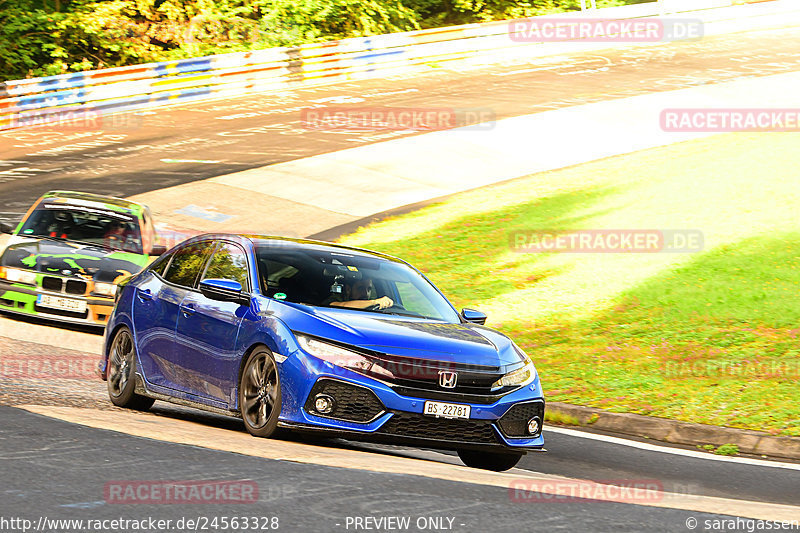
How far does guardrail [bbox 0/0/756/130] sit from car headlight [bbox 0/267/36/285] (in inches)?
758

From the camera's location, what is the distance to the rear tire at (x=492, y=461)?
8.21 meters

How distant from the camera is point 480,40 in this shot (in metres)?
40.8

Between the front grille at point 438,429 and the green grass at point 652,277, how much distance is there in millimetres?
3437

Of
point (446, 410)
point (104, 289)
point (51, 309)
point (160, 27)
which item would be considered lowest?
point (51, 309)

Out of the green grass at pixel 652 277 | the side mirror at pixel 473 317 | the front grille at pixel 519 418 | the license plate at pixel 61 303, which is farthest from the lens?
the license plate at pixel 61 303

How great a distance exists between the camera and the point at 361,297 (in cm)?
862

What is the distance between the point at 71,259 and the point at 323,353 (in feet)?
23.6

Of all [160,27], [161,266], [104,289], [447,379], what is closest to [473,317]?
[447,379]

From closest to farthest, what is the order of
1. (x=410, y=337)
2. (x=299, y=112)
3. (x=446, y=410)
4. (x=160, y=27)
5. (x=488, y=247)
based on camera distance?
1. (x=446, y=410)
2. (x=410, y=337)
3. (x=488, y=247)
4. (x=299, y=112)
5. (x=160, y=27)

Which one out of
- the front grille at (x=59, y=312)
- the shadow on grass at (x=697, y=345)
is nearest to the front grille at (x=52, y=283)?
the front grille at (x=59, y=312)

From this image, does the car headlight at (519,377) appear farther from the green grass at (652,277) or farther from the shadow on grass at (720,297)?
the shadow on grass at (720,297)

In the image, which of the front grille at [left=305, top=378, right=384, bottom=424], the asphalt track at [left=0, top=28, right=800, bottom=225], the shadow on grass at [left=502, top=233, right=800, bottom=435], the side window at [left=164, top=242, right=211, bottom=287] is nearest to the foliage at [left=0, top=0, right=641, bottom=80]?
the asphalt track at [left=0, top=28, right=800, bottom=225]

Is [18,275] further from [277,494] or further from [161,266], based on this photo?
[277,494]

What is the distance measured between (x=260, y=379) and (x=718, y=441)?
4420 millimetres
